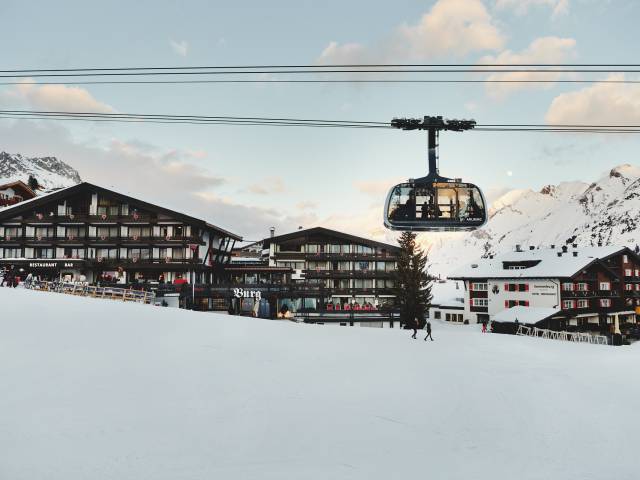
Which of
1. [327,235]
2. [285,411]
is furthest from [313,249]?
[285,411]

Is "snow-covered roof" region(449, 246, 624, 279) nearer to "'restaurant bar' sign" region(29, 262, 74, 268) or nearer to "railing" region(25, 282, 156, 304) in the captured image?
"railing" region(25, 282, 156, 304)

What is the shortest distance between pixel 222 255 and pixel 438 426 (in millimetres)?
45946

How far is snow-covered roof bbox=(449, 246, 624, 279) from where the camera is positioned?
170 ft

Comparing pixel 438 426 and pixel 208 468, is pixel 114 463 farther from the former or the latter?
pixel 438 426

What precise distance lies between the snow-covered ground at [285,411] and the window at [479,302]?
4038 cm

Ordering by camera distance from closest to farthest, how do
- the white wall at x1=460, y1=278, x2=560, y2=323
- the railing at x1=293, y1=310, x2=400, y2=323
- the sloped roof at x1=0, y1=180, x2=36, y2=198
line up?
1. the railing at x1=293, y1=310, x2=400, y2=323
2. the white wall at x1=460, y1=278, x2=560, y2=323
3. the sloped roof at x1=0, y1=180, x2=36, y2=198

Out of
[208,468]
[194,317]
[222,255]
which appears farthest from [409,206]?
[222,255]

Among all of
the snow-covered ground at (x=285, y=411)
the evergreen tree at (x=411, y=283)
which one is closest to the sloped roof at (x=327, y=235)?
the evergreen tree at (x=411, y=283)

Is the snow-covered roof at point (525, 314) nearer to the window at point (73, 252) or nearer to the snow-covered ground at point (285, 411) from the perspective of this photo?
the snow-covered ground at point (285, 411)

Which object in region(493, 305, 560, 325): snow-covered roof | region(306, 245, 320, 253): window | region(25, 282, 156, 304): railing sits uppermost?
region(306, 245, 320, 253): window

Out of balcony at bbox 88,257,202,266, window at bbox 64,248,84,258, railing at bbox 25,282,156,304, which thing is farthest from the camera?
window at bbox 64,248,84,258

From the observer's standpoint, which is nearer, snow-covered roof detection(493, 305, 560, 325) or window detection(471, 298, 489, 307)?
snow-covered roof detection(493, 305, 560, 325)

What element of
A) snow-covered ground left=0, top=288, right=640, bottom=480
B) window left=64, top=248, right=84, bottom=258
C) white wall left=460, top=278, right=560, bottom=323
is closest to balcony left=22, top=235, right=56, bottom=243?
window left=64, top=248, right=84, bottom=258

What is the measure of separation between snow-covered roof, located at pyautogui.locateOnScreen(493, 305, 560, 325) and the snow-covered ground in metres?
30.7
